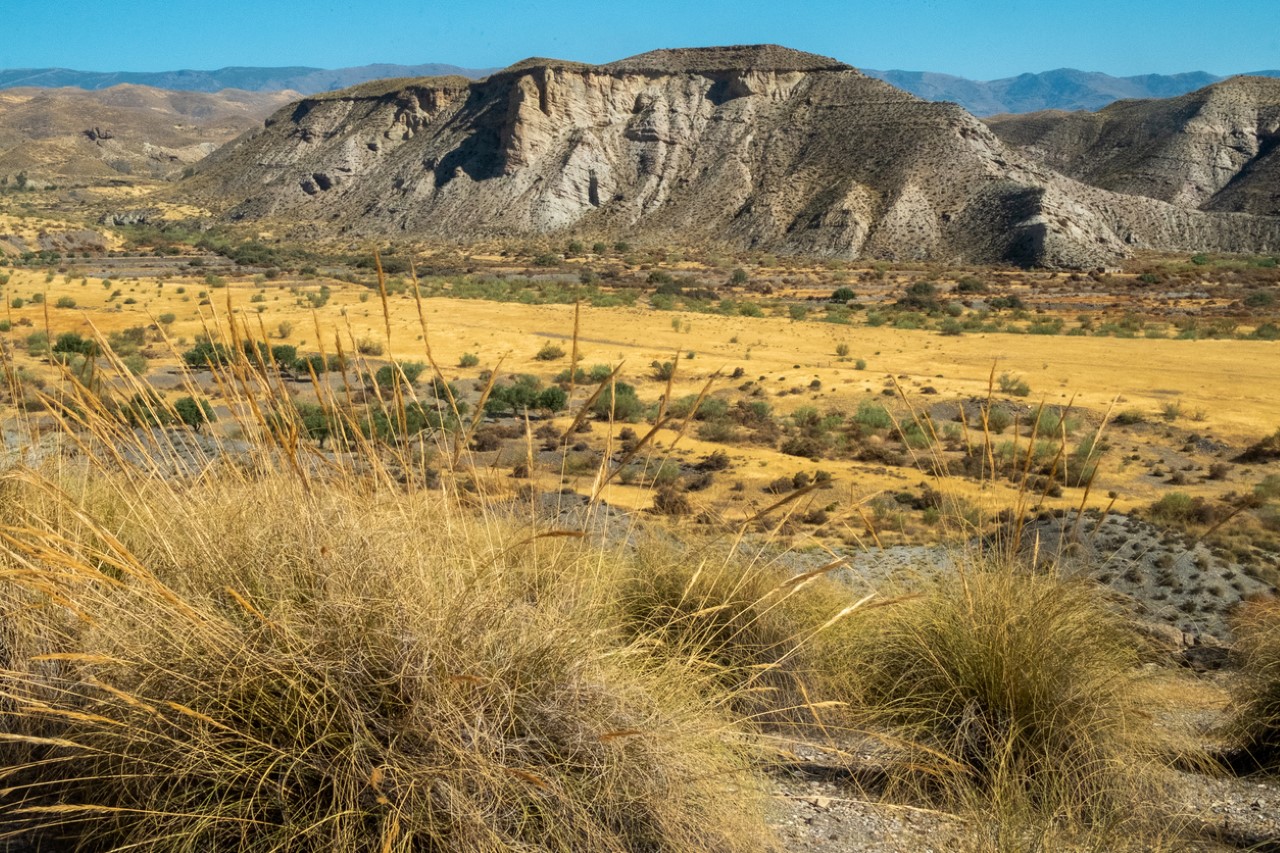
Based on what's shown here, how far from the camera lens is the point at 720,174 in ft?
258

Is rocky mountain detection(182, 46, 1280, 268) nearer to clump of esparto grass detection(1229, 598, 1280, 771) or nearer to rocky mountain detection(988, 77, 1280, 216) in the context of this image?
rocky mountain detection(988, 77, 1280, 216)

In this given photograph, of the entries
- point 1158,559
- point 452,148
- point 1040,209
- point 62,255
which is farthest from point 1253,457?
point 452,148

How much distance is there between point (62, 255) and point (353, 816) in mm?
64831

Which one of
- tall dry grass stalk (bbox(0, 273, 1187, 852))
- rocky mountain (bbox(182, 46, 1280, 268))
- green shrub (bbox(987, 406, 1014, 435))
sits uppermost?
rocky mountain (bbox(182, 46, 1280, 268))

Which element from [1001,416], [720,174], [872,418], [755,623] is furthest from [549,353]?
[720,174]

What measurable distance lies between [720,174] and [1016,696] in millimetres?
77747

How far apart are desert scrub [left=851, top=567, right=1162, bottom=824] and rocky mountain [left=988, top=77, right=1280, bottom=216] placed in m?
92.9

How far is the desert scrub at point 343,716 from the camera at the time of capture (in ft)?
8.12

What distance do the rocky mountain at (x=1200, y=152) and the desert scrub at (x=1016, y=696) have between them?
92906 mm

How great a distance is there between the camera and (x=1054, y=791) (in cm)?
315

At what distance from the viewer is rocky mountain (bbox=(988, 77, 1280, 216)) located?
88.2 metres

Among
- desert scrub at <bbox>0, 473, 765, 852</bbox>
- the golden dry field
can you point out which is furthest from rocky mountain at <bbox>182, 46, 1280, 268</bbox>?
desert scrub at <bbox>0, 473, 765, 852</bbox>

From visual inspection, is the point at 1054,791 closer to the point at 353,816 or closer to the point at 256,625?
the point at 353,816

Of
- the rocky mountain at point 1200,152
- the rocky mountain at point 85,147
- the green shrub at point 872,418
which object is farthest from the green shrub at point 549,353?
the rocky mountain at point 85,147
